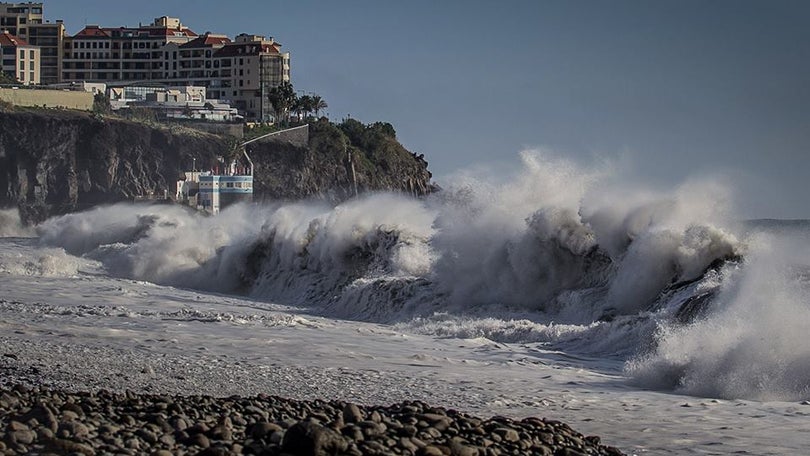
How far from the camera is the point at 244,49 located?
129000 mm

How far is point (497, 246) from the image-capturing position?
29.4 m

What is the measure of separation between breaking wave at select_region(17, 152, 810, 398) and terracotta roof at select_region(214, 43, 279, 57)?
85072 millimetres

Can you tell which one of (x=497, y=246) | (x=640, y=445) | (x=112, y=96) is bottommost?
(x=640, y=445)

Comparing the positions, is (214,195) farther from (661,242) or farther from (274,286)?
(661,242)

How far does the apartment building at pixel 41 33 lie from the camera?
434ft

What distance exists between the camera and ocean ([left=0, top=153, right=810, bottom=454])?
49.9 ft

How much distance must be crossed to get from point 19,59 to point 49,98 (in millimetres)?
16336

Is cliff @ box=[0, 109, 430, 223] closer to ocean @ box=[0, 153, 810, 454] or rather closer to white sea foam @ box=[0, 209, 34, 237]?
white sea foam @ box=[0, 209, 34, 237]

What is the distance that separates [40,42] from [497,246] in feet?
→ 369

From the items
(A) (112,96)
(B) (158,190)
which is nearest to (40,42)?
(A) (112,96)

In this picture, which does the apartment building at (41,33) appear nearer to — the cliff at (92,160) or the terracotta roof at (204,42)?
the terracotta roof at (204,42)

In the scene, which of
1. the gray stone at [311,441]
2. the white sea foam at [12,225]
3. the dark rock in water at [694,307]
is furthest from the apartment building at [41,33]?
the gray stone at [311,441]

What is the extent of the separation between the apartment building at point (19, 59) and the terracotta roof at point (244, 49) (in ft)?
58.9

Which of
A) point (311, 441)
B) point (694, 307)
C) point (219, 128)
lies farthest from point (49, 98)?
point (311, 441)
